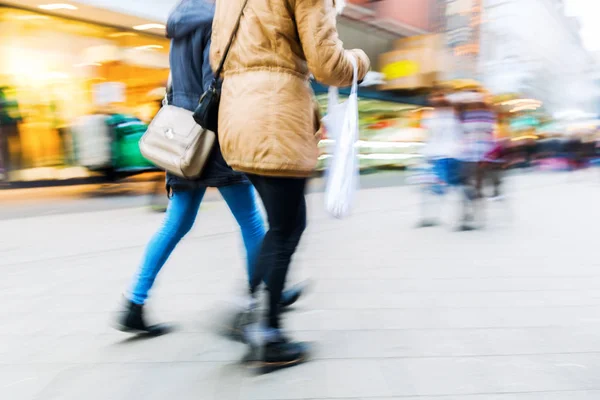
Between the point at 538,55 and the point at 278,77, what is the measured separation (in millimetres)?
60441

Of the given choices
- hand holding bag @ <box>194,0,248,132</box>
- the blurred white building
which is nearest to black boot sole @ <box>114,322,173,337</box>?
hand holding bag @ <box>194,0,248,132</box>

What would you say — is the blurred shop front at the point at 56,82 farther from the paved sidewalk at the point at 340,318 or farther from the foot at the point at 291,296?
the foot at the point at 291,296

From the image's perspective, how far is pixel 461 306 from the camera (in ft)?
11.0

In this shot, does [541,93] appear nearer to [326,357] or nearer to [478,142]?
[478,142]

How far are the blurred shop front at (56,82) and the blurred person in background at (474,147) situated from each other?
4636 millimetres

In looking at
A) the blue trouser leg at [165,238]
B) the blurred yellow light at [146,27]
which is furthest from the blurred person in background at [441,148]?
the blurred yellow light at [146,27]

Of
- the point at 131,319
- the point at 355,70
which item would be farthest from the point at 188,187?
the point at 355,70

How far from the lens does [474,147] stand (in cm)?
657

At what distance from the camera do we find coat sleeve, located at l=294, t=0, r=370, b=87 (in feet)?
6.68

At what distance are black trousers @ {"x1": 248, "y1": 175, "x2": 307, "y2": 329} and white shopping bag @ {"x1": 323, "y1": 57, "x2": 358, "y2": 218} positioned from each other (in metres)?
0.13

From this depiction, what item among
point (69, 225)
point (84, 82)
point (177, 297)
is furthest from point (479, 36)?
point (177, 297)

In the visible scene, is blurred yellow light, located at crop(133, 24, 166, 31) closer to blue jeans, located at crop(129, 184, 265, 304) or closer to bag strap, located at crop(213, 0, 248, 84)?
blue jeans, located at crop(129, 184, 265, 304)

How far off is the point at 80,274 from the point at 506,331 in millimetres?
2982

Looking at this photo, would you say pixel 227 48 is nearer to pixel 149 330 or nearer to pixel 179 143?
pixel 179 143
